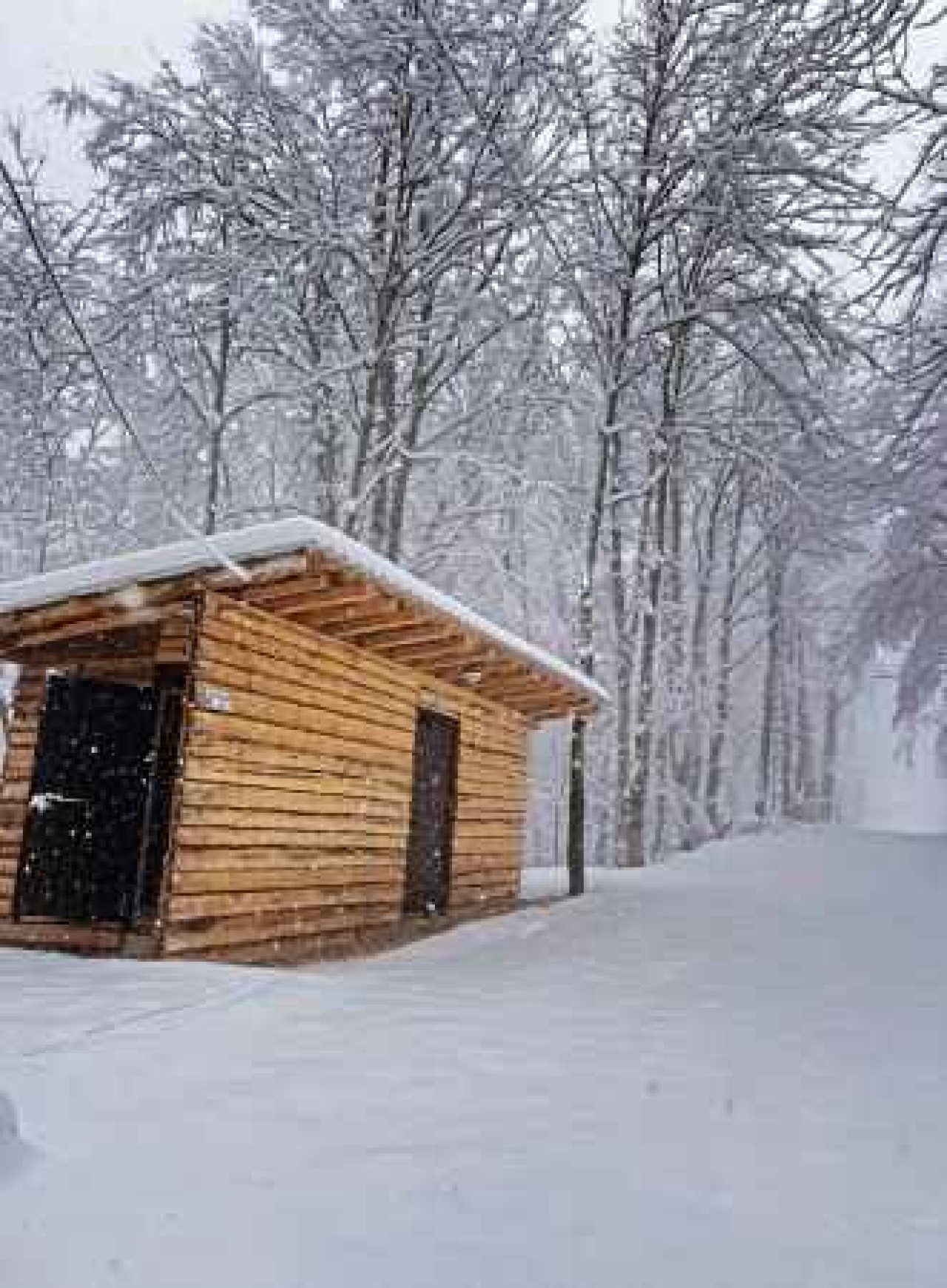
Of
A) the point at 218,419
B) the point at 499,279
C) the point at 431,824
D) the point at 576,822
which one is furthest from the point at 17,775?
the point at 499,279

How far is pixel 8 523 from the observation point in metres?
23.2

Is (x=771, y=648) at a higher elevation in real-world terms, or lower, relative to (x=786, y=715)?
higher

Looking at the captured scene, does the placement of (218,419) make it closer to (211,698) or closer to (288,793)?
(288,793)

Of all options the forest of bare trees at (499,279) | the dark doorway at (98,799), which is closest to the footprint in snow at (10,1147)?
the dark doorway at (98,799)

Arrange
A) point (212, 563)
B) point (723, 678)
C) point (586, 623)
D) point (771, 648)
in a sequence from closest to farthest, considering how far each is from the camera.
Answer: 1. point (212, 563)
2. point (586, 623)
3. point (723, 678)
4. point (771, 648)

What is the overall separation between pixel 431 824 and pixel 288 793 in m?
3.76

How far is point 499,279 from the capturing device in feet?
49.1

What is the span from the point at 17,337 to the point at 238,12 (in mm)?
5620

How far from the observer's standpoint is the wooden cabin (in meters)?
7.50

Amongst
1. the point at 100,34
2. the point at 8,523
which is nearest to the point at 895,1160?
the point at 100,34

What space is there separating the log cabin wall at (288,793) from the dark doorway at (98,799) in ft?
1.67

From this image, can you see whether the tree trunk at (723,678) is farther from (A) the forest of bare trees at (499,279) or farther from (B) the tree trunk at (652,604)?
(B) the tree trunk at (652,604)

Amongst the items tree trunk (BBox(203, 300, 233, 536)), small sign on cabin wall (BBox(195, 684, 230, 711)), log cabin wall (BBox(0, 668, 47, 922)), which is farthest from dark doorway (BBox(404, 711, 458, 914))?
tree trunk (BBox(203, 300, 233, 536))

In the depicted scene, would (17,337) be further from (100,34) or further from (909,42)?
(909,42)
